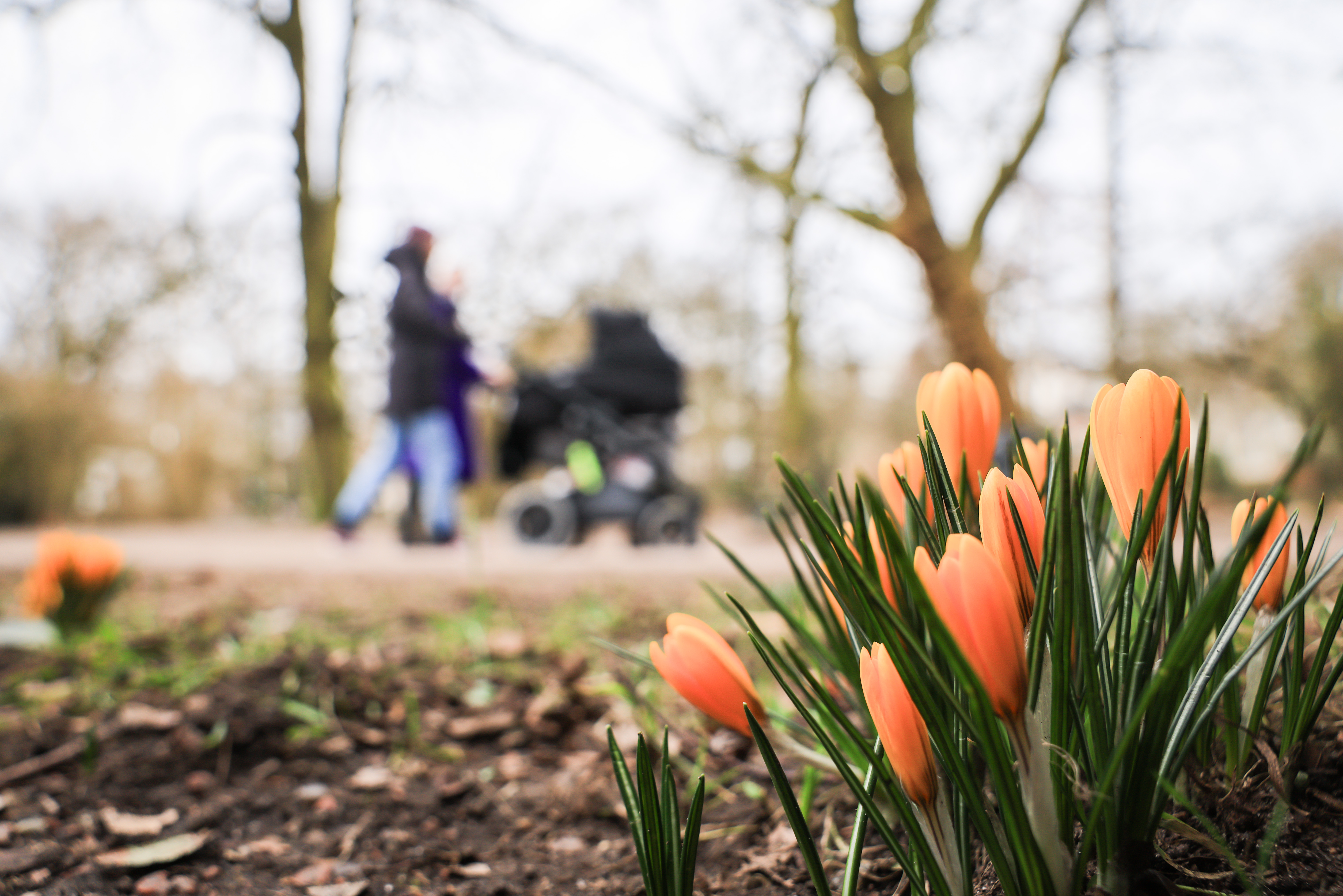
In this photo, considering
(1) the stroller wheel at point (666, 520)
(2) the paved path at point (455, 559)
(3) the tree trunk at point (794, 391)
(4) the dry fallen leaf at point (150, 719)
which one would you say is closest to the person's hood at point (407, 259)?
(2) the paved path at point (455, 559)

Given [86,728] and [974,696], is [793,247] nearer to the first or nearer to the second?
[86,728]

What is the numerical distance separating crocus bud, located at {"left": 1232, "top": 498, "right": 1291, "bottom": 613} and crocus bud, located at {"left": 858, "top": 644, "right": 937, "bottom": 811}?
32cm

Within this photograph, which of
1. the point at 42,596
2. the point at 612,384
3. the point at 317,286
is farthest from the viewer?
the point at 317,286

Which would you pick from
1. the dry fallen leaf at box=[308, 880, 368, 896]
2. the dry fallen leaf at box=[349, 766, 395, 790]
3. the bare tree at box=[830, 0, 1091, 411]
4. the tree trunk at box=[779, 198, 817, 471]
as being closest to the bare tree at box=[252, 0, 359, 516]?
the tree trunk at box=[779, 198, 817, 471]

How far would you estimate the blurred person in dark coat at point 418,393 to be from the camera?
541 centimetres

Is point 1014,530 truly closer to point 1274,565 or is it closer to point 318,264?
point 1274,565

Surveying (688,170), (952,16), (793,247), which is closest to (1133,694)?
(952,16)

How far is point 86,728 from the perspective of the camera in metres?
1.54

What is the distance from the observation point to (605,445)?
630cm

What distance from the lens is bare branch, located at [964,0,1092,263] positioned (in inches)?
181

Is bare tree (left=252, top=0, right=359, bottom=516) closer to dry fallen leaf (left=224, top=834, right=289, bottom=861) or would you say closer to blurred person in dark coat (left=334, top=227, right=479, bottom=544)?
blurred person in dark coat (left=334, top=227, right=479, bottom=544)

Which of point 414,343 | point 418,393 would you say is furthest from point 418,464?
point 414,343

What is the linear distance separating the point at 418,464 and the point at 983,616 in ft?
18.5

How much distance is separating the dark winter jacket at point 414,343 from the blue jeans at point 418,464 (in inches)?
4.1
